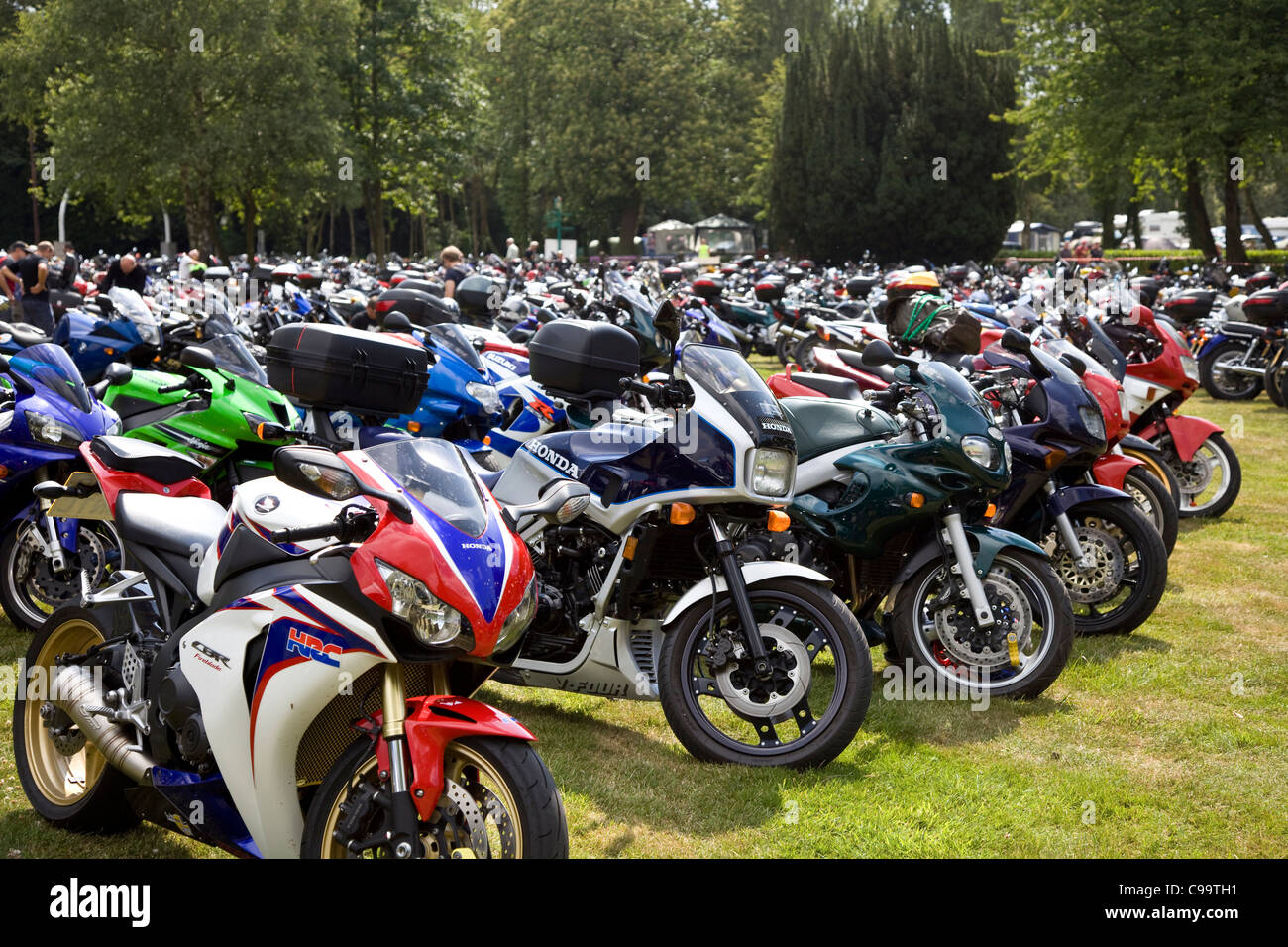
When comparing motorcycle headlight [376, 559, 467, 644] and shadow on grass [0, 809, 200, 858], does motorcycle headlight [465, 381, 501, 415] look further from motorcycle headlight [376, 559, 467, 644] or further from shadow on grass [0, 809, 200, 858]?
motorcycle headlight [376, 559, 467, 644]

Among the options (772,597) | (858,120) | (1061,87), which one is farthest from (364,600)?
(858,120)

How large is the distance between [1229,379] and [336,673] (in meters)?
14.1

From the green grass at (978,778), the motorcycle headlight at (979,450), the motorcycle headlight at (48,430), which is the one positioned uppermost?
the motorcycle headlight at (48,430)

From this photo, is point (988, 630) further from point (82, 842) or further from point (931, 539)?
point (82, 842)

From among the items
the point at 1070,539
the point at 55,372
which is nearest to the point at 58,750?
the point at 55,372

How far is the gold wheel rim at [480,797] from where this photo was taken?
9.55 ft

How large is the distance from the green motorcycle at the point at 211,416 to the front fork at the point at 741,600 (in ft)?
7.91

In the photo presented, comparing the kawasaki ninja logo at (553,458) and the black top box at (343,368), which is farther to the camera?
the black top box at (343,368)

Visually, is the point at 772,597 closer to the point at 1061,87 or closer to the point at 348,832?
the point at 348,832

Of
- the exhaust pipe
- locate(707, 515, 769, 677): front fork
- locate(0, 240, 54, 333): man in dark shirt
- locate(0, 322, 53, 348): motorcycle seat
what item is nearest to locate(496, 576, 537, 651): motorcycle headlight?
the exhaust pipe

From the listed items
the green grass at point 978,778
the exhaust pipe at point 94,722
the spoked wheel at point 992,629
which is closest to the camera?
the exhaust pipe at point 94,722

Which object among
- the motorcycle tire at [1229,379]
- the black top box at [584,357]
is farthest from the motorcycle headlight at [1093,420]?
the motorcycle tire at [1229,379]

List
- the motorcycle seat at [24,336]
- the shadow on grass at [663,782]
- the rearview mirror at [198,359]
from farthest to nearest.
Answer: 1. the motorcycle seat at [24,336]
2. the rearview mirror at [198,359]
3. the shadow on grass at [663,782]

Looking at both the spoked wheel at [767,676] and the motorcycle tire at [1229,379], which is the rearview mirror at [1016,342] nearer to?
the spoked wheel at [767,676]
